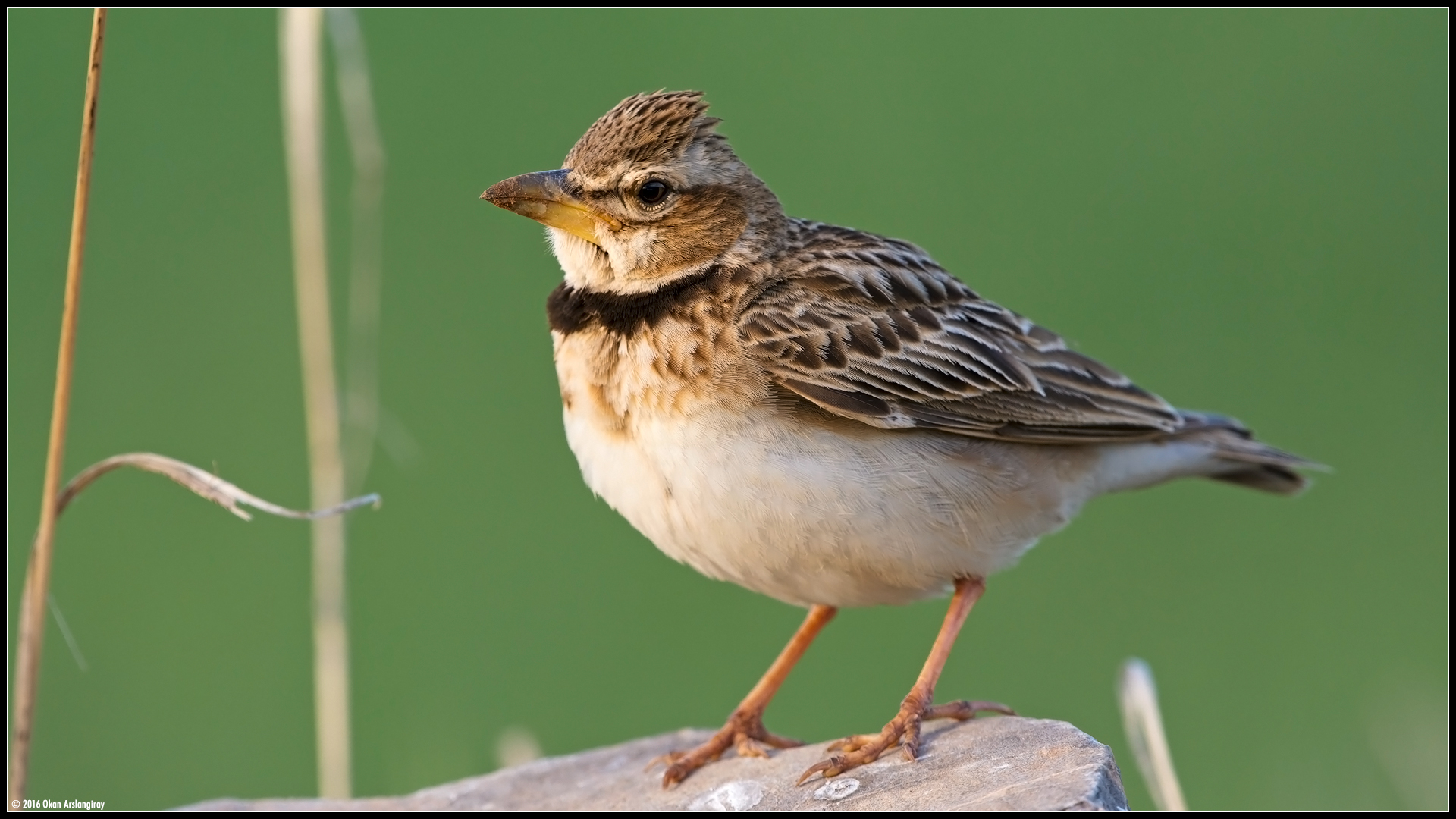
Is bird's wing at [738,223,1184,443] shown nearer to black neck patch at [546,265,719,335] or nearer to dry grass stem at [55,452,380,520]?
black neck patch at [546,265,719,335]

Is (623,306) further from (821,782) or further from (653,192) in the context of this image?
(821,782)

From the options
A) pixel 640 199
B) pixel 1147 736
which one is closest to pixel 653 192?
pixel 640 199

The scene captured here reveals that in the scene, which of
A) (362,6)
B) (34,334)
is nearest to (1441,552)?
(362,6)

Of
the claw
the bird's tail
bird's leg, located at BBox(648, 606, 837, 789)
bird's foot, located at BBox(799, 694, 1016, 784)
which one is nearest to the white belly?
bird's foot, located at BBox(799, 694, 1016, 784)

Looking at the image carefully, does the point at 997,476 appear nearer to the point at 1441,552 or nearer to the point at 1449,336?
the point at 1441,552

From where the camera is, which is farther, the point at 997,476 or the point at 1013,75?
the point at 1013,75

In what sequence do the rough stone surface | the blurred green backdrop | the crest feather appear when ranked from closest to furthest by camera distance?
the rough stone surface, the crest feather, the blurred green backdrop
